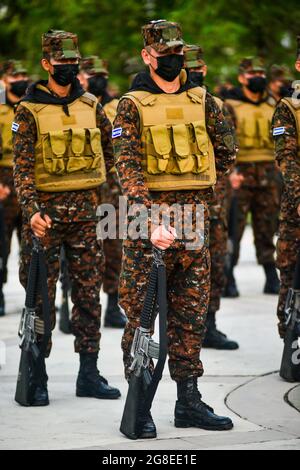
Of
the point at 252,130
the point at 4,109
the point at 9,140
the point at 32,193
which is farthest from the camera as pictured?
the point at 252,130

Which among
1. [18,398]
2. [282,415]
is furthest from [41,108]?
[282,415]

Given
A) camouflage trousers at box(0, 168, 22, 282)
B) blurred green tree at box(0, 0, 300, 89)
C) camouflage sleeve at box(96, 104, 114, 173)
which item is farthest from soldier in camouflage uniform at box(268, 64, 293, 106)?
blurred green tree at box(0, 0, 300, 89)

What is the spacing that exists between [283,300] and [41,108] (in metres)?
2.13

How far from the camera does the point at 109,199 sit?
10336 mm

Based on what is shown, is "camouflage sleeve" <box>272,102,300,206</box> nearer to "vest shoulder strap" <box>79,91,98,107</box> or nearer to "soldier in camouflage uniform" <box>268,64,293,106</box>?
"vest shoulder strap" <box>79,91,98,107</box>

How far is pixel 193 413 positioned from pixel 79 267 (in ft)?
4.40

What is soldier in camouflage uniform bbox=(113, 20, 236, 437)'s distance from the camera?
6391 mm

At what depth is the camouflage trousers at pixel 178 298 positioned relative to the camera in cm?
642

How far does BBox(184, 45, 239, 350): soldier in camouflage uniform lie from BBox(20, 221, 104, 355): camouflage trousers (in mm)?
1929

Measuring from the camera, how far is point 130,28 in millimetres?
22359

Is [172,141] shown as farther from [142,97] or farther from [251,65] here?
[251,65]

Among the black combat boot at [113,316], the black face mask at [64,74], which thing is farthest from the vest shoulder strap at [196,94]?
the black combat boot at [113,316]

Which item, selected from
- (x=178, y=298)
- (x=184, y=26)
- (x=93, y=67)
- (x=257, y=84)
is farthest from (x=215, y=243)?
(x=184, y=26)

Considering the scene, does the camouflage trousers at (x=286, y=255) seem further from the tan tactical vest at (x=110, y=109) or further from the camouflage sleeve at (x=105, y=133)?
the tan tactical vest at (x=110, y=109)
